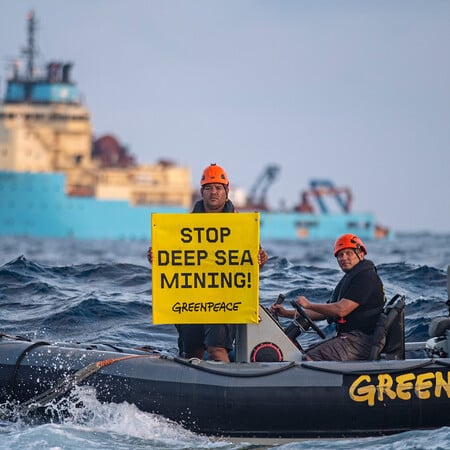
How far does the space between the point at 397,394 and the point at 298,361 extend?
105 centimetres

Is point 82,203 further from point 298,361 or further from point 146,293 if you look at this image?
point 298,361

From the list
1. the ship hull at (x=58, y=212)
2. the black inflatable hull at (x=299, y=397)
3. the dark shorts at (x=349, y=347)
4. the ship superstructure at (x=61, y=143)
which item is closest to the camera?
the black inflatable hull at (x=299, y=397)

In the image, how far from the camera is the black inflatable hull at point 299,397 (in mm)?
9914

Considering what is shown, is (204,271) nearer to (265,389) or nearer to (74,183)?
(265,389)

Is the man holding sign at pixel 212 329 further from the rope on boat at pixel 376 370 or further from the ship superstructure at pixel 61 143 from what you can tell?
the ship superstructure at pixel 61 143

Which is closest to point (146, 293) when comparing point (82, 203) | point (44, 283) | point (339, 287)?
point (44, 283)

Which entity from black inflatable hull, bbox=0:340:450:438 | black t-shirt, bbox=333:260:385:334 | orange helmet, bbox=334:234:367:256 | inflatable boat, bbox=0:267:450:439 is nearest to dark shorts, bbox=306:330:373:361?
black t-shirt, bbox=333:260:385:334

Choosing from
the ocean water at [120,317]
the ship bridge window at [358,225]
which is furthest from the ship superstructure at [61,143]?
the ocean water at [120,317]

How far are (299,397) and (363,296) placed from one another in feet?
3.70

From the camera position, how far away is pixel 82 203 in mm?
85750

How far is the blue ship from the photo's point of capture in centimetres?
8469

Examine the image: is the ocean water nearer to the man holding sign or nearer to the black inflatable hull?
the black inflatable hull

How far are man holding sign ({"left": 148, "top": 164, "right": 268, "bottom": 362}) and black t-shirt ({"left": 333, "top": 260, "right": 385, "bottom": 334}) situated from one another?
1093 millimetres

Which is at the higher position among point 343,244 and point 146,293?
point 343,244
